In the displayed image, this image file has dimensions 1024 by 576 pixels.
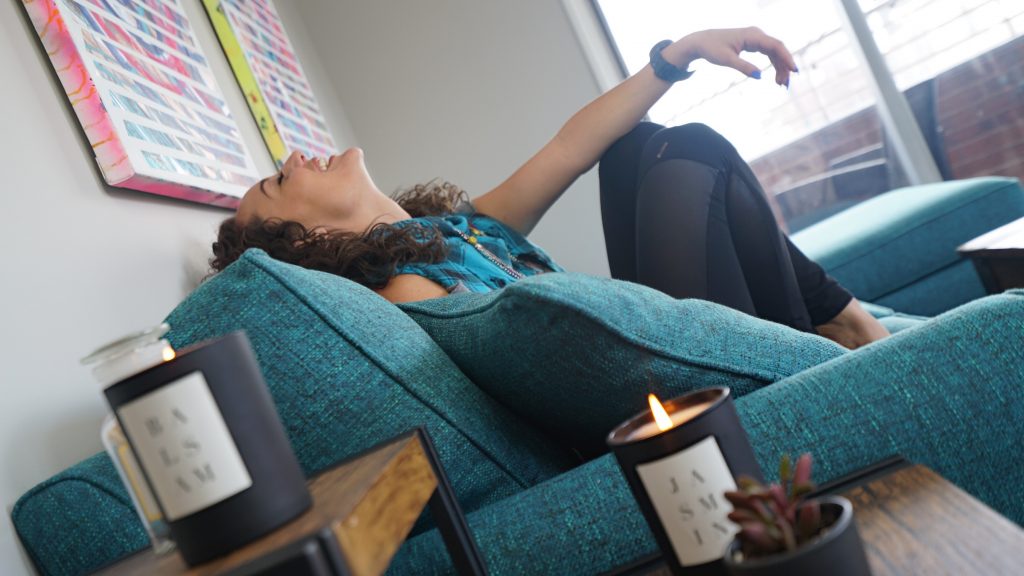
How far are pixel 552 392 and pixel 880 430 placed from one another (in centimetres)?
28

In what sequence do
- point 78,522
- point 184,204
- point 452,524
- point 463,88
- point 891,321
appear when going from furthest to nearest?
point 463,88, point 891,321, point 184,204, point 78,522, point 452,524

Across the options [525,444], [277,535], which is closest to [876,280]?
[525,444]

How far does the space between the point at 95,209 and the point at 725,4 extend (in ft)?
10.6

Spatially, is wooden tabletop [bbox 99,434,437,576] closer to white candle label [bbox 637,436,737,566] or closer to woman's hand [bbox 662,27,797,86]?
white candle label [bbox 637,436,737,566]

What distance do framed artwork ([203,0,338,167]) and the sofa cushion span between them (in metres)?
1.59

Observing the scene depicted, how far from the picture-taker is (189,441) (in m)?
0.50

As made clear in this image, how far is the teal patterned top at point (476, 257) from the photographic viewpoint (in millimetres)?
1503

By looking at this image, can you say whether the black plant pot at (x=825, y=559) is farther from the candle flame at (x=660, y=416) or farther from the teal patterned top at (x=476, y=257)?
the teal patterned top at (x=476, y=257)

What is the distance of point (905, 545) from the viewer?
52 centimetres

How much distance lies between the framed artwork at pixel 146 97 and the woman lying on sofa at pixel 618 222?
140mm

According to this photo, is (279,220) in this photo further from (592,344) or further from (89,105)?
(592,344)

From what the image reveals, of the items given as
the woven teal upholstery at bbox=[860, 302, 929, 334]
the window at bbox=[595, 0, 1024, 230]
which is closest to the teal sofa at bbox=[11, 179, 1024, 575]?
the woven teal upholstery at bbox=[860, 302, 929, 334]

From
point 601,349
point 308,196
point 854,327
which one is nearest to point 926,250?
point 854,327

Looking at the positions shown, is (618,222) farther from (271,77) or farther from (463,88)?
(463,88)
